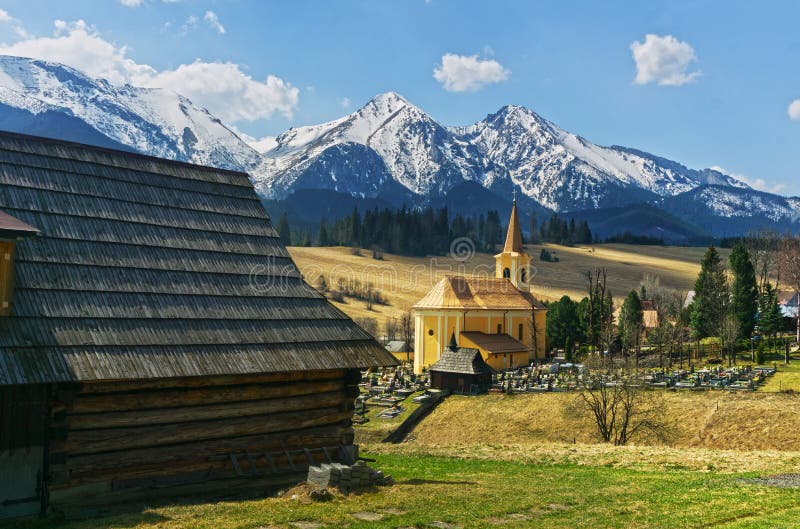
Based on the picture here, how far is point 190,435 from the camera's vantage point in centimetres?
1567

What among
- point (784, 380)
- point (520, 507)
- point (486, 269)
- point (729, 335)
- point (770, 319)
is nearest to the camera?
point (520, 507)

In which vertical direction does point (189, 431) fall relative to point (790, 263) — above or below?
below

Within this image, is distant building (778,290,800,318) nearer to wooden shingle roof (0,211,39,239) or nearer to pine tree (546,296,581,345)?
pine tree (546,296,581,345)

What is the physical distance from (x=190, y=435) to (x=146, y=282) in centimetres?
369

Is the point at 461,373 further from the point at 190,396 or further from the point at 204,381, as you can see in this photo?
the point at 190,396

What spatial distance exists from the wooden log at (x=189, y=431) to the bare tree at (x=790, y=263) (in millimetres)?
59747

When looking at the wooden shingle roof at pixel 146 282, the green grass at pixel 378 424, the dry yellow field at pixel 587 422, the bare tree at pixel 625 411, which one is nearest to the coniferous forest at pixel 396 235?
the green grass at pixel 378 424

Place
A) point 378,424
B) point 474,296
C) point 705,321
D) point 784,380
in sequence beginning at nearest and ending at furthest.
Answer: point 378,424, point 784,380, point 705,321, point 474,296

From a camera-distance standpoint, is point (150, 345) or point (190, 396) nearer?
point (150, 345)

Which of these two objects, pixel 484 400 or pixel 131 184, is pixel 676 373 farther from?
pixel 131 184

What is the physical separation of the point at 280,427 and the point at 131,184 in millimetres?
7557

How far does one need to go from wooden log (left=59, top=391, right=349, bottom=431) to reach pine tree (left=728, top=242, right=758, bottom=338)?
2207 inches

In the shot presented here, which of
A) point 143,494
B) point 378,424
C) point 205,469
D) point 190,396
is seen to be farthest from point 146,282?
point 378,424

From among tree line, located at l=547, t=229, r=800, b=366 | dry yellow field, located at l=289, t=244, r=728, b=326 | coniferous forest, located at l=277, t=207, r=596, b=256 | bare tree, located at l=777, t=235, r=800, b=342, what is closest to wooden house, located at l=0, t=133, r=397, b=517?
tree line, located at l=547, t=229, r=800, b=366
